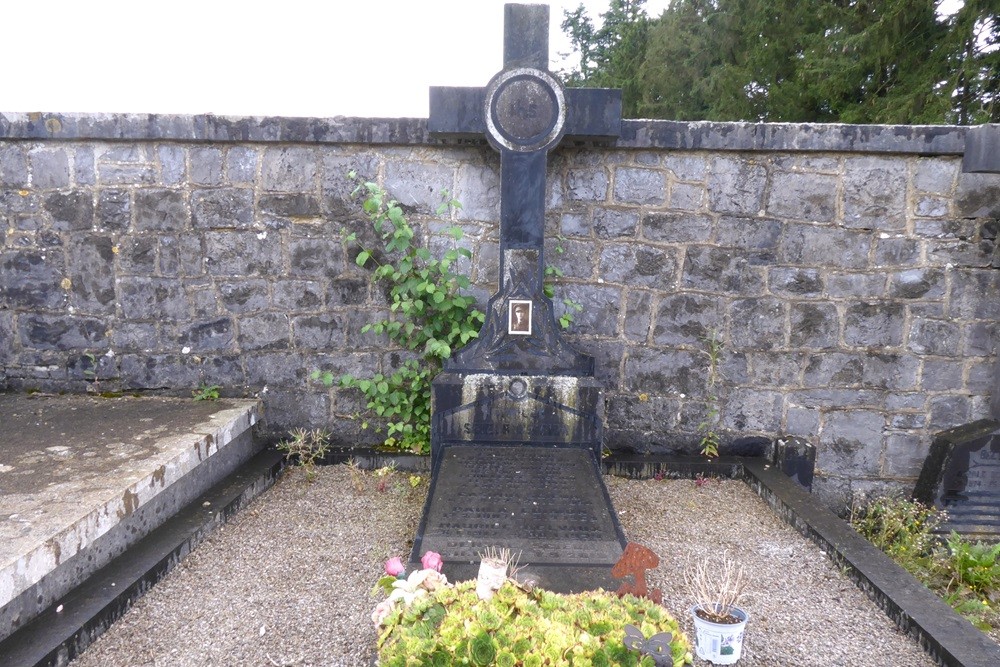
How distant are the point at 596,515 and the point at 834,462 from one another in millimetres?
2168

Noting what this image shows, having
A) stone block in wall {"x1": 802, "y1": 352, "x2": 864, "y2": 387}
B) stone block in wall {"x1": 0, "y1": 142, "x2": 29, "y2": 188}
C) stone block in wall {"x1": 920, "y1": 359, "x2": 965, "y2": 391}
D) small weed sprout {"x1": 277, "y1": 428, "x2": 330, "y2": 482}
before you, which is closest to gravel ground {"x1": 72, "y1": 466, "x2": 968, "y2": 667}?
small weed sprout {"x1": 277, "y1": 428, "x2": 330, "y2": 482}

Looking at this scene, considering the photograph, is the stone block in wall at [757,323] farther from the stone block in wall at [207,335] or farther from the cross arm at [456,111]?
the stone block in wall at [207,335]

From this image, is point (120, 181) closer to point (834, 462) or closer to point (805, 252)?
point (805, 252)

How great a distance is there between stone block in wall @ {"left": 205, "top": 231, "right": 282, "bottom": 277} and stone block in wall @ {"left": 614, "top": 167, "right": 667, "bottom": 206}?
2.10 metres

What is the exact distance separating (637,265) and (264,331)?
234 centimetres

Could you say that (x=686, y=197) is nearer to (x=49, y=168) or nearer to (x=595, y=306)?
(x=595, y=306)

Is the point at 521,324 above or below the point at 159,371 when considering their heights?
above

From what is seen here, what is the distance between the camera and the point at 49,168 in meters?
4.02

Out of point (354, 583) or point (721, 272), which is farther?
point (721, 272)

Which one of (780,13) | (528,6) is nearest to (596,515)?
(528,6)

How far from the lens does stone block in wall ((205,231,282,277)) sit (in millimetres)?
A: 4086

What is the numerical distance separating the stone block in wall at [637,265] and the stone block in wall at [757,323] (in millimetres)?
456

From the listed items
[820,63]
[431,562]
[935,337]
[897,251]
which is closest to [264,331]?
[431,562]

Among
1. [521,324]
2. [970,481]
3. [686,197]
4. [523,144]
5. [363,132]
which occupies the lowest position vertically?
[970,481]
